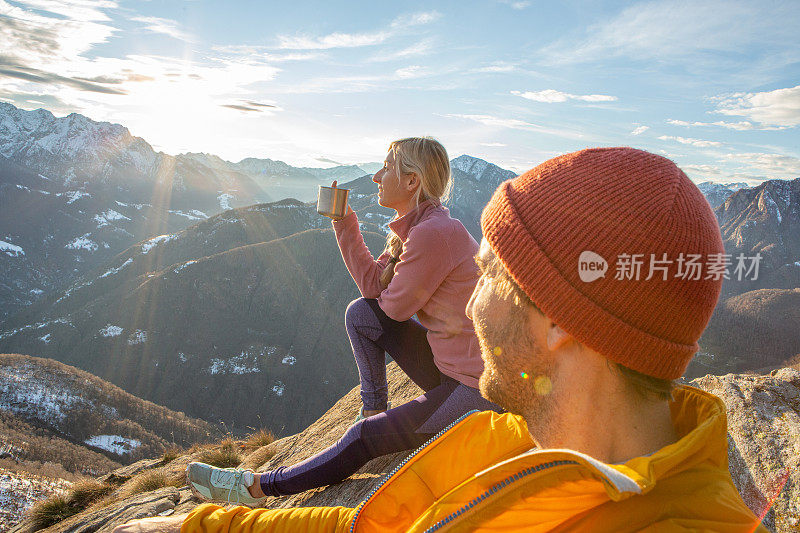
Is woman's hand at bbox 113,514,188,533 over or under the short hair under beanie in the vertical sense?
under

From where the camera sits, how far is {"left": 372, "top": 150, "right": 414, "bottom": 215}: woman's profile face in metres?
4.46

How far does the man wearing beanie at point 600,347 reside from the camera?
138 centimetres

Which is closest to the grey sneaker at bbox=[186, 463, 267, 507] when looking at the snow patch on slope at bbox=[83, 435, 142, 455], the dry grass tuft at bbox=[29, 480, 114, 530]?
the dry grass tuft at bbox=[29, 480, 114, 530]

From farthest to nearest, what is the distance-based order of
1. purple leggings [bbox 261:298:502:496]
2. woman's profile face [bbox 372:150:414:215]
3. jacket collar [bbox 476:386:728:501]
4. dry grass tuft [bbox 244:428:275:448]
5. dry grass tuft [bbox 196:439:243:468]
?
1. dry grass tuft [bbox 244:428:275:448]
2. dry grass tuft [bbox 196:439:243:468]
3. woman's profile face [bbox 372:150:414:215]
4. purple leggings [bbox 261:298:502:496]
5. jacket collar [bbox 476:386:728:501]

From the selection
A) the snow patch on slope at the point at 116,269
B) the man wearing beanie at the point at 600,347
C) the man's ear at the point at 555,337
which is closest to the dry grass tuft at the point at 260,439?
the man wearing beanie at the point at 600,347

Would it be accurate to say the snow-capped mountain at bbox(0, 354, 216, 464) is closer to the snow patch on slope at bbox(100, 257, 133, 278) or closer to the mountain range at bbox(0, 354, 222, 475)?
the mountain range at bbox(0, 354, 222, 475)

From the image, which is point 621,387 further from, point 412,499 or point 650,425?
point 412,499

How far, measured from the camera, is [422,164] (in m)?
4.40

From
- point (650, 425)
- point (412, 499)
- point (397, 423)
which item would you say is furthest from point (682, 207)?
point (397, 423)

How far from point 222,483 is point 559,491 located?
11.9ft

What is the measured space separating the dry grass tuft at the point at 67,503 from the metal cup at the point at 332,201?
6504 millimetres

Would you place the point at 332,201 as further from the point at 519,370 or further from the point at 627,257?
the point at 627,257

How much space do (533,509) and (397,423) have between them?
87.8 inches

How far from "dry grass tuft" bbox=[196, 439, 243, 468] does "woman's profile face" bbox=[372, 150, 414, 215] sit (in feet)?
18.9
